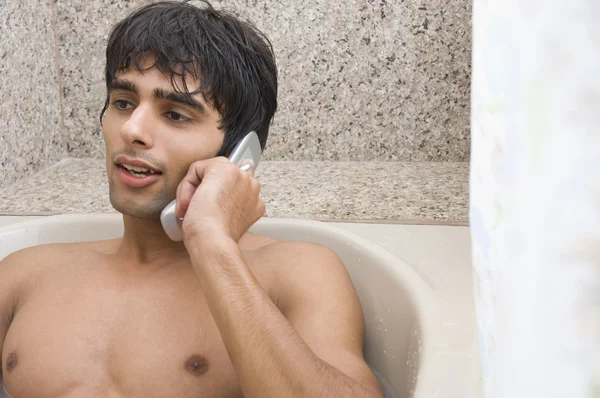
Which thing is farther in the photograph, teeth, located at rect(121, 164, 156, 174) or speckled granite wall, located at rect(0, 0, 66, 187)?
speckled granite wall, located at rect(0, 0, 66, 187)

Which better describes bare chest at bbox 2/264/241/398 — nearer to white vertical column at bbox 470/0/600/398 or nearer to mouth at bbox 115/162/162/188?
mouth at bbox 115/162/162/188

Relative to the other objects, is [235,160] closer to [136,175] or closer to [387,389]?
[136,175]

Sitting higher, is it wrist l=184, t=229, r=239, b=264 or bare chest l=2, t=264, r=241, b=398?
wrist l=184, t=229, r=239, b=264

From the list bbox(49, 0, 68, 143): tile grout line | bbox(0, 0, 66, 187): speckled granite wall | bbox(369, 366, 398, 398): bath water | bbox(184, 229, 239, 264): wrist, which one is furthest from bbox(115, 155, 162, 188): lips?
bbox(49, 0, 68, 143): tile grout line

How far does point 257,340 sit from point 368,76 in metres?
1.38

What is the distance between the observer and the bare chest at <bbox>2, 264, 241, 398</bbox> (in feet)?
3.29

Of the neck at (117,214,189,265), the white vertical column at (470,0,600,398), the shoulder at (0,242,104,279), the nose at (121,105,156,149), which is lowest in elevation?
the shoulder at (0,242,104,279)


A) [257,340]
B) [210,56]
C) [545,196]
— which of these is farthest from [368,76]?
[545,196]

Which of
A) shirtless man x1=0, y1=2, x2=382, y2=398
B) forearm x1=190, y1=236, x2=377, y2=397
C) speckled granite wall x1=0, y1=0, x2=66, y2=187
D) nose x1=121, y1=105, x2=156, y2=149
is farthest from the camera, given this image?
speckled granite wall x1=0, y1=0, x2=66, y2=187

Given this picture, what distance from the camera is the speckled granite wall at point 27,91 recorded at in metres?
1.90

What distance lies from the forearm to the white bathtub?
4.3 inches

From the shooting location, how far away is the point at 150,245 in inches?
47.2

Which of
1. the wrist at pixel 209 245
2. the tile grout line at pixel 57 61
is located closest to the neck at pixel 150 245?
the wrist at pixel 209 245

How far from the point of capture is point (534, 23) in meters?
0.19
